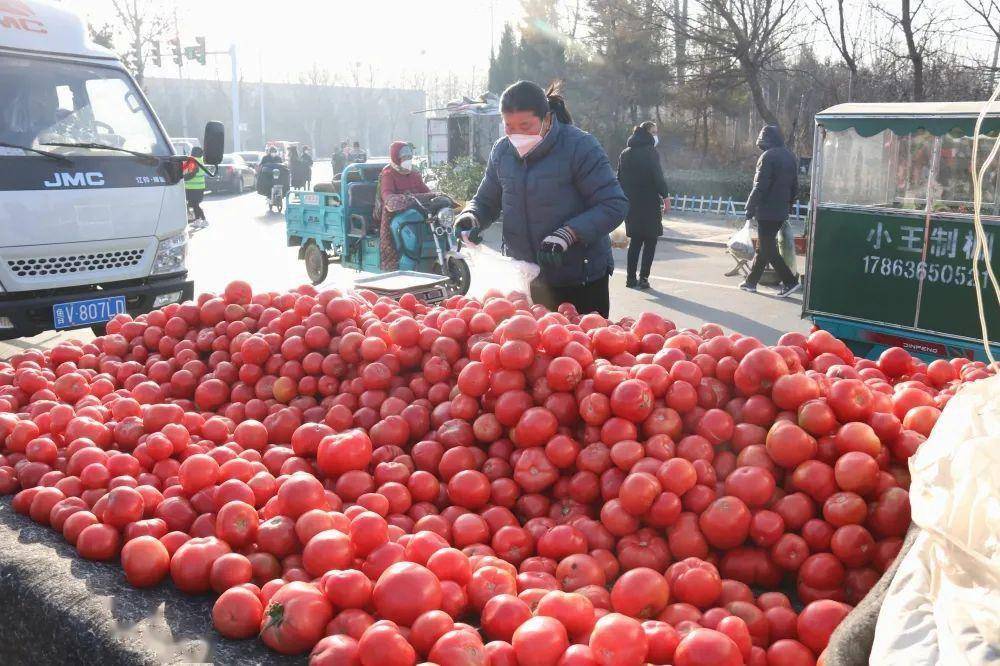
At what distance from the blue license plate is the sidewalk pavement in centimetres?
1164

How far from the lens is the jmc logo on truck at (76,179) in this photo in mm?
6410

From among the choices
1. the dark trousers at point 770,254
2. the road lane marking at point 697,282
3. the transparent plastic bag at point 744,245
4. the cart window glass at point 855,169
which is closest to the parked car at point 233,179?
the road lane marking at point 697,282

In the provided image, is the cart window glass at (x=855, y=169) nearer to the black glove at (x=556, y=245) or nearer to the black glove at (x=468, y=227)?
the black glove at (x=468, y=227)

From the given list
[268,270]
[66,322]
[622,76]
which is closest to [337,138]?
[622,76]

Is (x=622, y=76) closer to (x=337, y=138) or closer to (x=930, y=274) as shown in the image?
(x=930, y=274)

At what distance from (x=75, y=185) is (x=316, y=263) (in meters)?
5.92

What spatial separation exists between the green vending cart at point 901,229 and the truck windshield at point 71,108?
6.23 meters

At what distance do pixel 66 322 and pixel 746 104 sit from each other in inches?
1019

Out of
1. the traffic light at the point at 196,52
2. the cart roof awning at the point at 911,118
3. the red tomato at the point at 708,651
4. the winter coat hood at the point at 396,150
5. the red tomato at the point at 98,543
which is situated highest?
the traffic light at the point at 196,52

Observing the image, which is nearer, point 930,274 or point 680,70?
point 930,274

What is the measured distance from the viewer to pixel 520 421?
262 centimetres

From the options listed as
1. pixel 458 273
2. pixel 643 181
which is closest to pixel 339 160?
pixel 643 181

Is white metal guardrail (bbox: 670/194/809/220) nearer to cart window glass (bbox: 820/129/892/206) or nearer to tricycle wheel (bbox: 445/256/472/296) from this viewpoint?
tricycle wheel (bbox: 445/256/472/296)

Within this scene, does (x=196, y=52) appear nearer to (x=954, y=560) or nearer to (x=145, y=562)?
(x=145, y=562)
